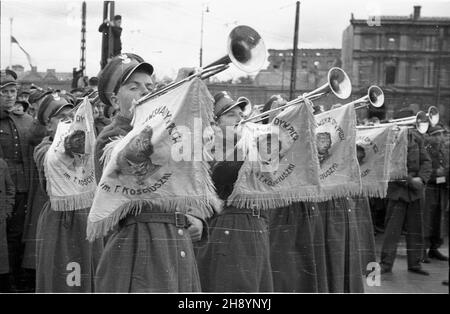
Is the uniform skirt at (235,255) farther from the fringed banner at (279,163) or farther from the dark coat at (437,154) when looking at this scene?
the dark coat at (437,154)

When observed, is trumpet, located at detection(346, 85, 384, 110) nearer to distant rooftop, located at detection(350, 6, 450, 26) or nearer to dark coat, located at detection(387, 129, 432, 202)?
distant rooftop, located at detection(350, 6, 450, 26)

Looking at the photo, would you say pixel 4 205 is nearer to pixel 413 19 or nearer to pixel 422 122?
pixel 413 19

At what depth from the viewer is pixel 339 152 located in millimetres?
5008

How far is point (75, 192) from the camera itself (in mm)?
4418

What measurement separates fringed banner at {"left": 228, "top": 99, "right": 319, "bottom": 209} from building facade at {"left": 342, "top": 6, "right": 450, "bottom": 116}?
525 mm

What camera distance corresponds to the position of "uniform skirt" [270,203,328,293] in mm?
4777

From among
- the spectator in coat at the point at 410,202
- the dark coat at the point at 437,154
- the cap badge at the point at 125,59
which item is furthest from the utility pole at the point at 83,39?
the dark coat at the point at 437,154

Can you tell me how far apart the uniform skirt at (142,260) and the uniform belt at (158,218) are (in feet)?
0.05

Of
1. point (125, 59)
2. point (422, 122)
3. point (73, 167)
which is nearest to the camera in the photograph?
point (125, 59)

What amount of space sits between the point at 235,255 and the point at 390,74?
144cm

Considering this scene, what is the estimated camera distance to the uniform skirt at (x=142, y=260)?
128 inches

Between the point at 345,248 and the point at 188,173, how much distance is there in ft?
7.01

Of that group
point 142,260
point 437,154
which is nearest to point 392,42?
point 142,260

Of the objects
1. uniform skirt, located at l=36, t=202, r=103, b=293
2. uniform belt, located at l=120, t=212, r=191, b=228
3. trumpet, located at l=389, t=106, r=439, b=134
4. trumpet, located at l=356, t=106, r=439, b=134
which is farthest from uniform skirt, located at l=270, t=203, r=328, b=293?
uniform belt, located at l=120, t=212, r=191, b=228
